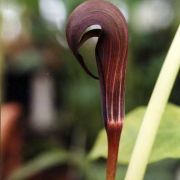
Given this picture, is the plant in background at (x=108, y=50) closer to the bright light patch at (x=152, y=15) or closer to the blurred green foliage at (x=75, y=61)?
the blurred green foliage at (x=75, y=61)

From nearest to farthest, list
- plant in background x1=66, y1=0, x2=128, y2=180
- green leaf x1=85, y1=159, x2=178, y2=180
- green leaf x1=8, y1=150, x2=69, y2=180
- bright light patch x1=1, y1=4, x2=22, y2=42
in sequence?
plant in background x1=66, y1=0, x2=128, y2=180 < green leaf x1=85, y1=159, x2=178, y2=180 < green leaf x1=8, y1=150, x2=69, y2=180 < bright light patch x1=1, y1=4, x2=22, y2=42

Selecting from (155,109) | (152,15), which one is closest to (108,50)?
(155,109)

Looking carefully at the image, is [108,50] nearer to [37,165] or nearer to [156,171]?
[156,171]

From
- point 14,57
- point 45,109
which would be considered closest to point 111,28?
point 14,57

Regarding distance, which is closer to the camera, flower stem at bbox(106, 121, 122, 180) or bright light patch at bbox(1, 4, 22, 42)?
flower stem at bbox(106, 121, 122, 180)

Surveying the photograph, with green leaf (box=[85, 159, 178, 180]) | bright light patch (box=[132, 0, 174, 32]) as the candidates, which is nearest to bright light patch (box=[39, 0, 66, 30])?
bright light patch (box=[132, 0, 174, 32])

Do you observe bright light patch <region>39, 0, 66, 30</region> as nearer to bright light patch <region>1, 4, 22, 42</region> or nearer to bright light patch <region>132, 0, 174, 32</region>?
bright light patch <region>1, 4, 22, 42</region>

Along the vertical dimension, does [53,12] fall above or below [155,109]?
below
